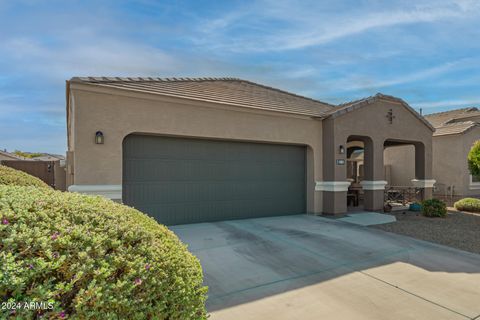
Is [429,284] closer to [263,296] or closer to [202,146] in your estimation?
[263,296]

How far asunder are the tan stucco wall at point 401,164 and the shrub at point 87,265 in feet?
58.8

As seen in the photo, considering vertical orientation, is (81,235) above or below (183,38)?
below

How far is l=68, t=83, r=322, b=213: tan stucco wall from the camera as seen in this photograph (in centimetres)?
714

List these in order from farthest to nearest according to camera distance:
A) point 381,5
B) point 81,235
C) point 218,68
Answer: point 218,68, point 381,5, point 81,235

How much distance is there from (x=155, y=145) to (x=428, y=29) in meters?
9.31

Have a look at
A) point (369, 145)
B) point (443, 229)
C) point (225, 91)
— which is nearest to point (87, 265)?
point (225, 91)

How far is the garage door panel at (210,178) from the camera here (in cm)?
815

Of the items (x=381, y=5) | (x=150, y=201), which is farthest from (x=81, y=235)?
(x=381, y=5)

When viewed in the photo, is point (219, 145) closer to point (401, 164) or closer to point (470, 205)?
point (470, 205)

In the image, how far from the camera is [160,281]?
1999 millimetres

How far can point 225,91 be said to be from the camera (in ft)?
32.5

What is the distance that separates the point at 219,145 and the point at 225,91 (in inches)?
80.9

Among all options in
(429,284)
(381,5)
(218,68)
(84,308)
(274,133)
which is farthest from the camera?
(218,68)

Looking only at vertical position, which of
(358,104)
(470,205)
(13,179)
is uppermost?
(358,104)
